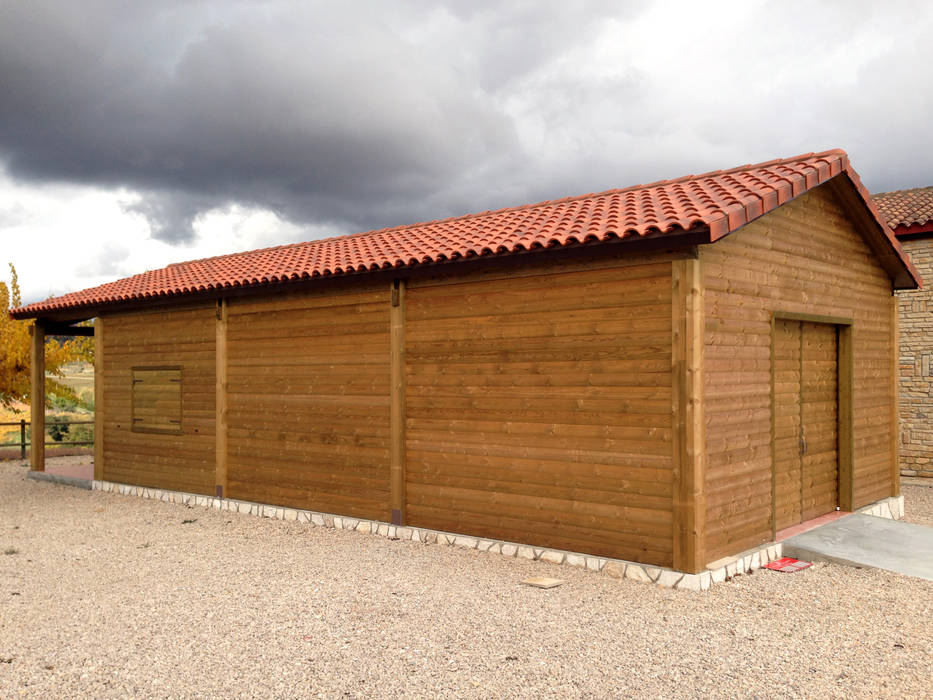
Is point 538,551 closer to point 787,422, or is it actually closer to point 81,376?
point 787,422

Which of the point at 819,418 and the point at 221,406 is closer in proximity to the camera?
the point at 819,418

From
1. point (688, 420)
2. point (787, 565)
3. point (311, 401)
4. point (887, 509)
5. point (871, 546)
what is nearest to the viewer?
point (688, 420)

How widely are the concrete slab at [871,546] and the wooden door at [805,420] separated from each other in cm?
39

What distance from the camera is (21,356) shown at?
18.6m

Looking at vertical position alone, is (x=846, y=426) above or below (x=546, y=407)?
below

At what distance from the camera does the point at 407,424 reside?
28.2 feet

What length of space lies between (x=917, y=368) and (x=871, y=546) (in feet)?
23.6

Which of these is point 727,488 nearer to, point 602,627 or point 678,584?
point 678,584

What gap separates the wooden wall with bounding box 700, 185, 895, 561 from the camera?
22.1ft

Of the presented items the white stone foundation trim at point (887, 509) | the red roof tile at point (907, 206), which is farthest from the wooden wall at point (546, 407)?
the red roof tile at point (907, 206)

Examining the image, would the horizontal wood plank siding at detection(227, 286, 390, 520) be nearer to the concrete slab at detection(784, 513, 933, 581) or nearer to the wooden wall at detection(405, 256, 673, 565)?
the wooden wall at detection(405, 256, 673, 565)

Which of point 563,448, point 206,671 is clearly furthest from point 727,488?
point 206,671

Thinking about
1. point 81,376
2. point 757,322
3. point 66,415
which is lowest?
point 66,415

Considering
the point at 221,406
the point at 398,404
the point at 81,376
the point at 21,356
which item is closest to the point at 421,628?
the point at 398,404
